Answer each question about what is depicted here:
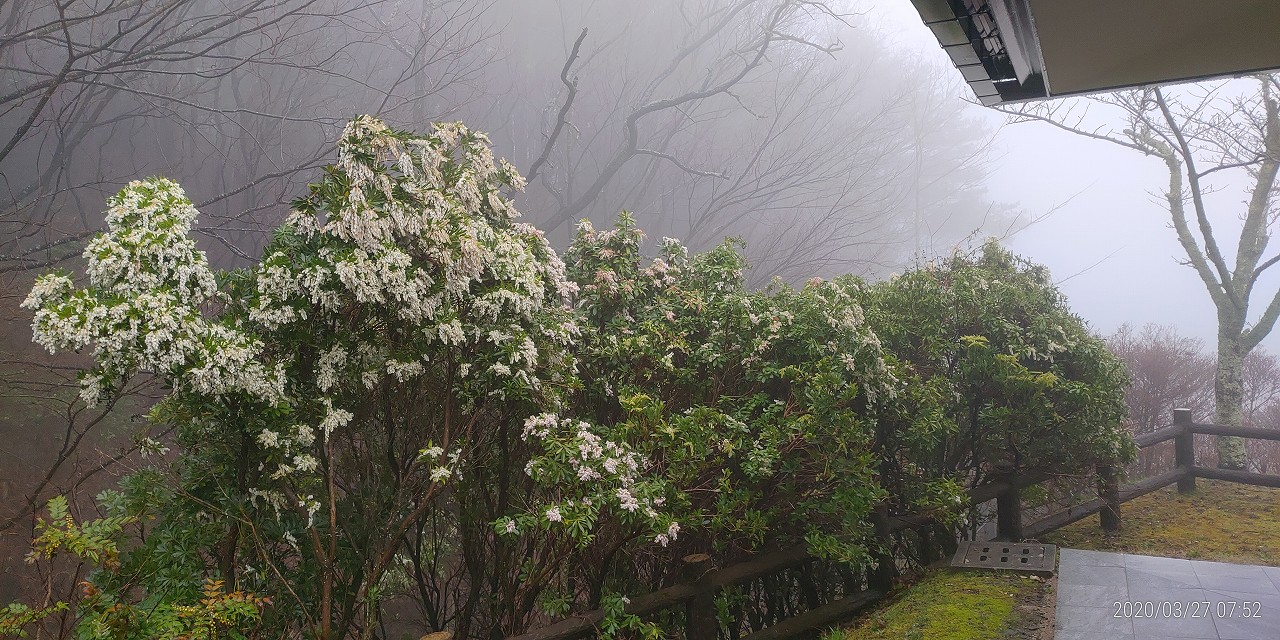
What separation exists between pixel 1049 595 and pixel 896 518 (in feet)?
3.86

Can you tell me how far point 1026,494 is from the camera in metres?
6.37

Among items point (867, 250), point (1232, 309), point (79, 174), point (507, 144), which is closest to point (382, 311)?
point (1232, 309)

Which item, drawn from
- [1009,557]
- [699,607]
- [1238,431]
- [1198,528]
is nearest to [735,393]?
[699,607]

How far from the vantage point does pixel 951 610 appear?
4.30 metres

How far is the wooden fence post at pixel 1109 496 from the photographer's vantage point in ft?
21.2

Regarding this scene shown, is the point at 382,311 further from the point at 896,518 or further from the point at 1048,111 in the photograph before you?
the point at 1048,111

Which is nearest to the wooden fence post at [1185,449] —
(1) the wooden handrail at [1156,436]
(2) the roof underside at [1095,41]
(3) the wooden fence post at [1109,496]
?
(1) the wooden handrail at [1156,436]

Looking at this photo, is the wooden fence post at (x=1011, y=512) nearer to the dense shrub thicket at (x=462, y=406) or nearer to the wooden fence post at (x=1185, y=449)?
the dense shrub thicket at (x=462, y=406)

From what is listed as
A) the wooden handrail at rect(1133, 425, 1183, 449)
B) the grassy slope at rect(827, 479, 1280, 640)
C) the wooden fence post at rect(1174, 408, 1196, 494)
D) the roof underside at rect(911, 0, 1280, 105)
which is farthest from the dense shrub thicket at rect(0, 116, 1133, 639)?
the wooden fence post at rect(1174, 408, 1196, 494)

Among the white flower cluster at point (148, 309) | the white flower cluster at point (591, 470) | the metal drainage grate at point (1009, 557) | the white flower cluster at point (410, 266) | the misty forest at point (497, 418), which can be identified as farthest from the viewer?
the metal drainage grate at point (1009, 557)

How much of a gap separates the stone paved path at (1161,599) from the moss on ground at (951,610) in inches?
10.7

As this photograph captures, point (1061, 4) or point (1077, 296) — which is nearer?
point (1061, 4)

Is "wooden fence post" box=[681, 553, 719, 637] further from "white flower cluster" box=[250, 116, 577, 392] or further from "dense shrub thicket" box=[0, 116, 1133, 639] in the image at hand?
"white flower cluster" box=[250, 116, 577, 392]

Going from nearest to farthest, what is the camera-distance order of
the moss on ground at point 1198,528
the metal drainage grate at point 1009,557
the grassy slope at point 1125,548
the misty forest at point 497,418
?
the misty forest at point 497,418 → the grassy slope at point 1125,548 → the metal drainage grate at point 1009,557 → the moss on ground at point 1198,528
